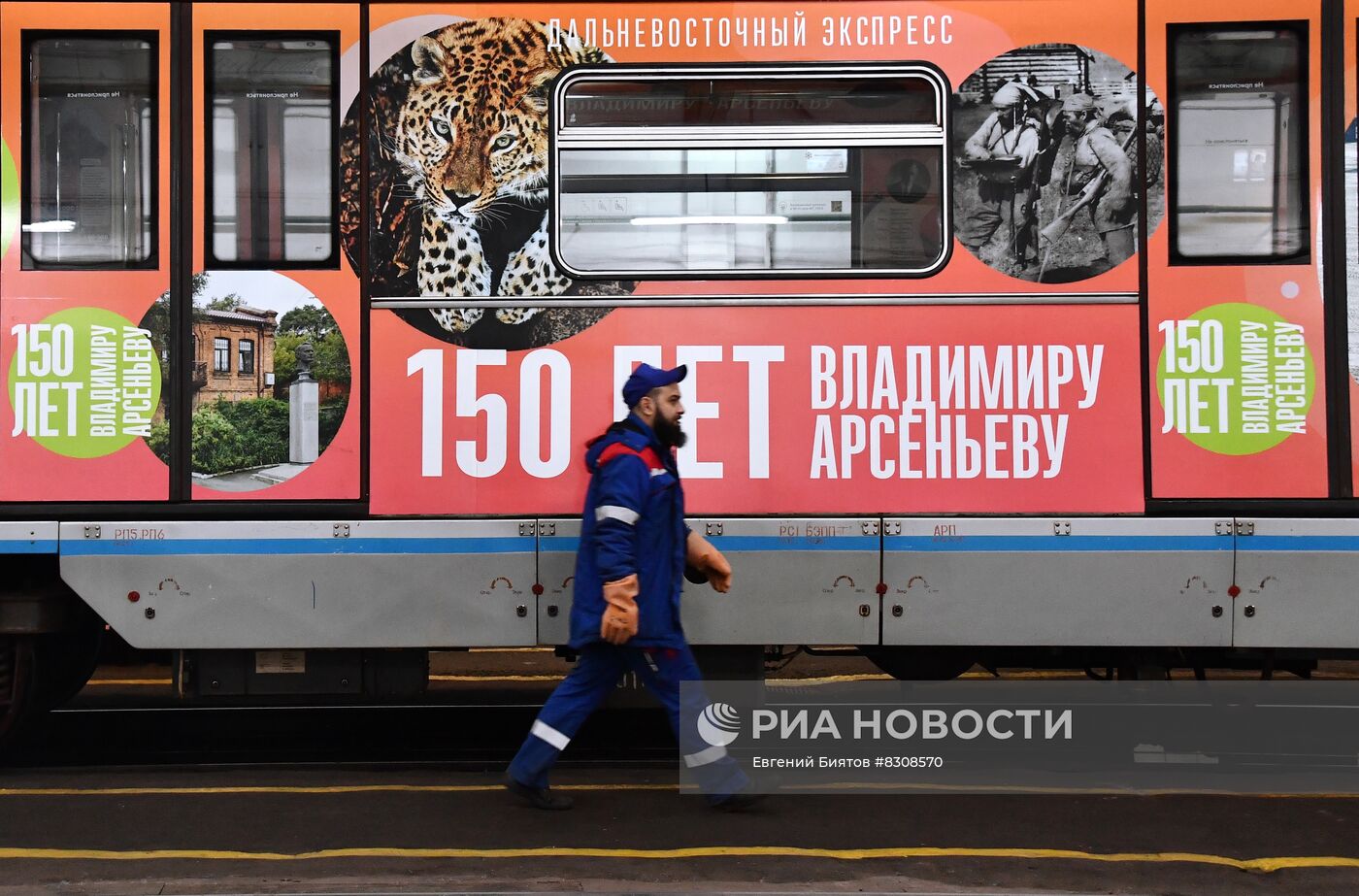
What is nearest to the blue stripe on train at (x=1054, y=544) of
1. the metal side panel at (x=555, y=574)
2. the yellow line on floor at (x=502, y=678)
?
the metal side panel at (x=555, y=574)

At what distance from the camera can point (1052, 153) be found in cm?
608

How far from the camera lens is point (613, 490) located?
5332mm

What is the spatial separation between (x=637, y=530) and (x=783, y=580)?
0.91m

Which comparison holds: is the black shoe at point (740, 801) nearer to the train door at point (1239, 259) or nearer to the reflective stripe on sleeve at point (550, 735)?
the reflective stripe on sleeve at point (550, 735)

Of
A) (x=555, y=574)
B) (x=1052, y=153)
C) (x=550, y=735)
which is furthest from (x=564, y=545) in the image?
(x=1052, y=153)

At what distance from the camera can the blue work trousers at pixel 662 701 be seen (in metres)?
5.51

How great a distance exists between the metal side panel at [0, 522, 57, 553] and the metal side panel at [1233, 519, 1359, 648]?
5338mm

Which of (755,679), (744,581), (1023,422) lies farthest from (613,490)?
(1023,422)

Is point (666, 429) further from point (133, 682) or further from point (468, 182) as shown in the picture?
point (133, 682)

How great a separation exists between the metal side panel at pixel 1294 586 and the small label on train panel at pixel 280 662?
4325 mm

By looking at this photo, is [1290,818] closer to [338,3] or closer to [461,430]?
[461,430]

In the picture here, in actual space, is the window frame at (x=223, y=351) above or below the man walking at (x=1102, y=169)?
below

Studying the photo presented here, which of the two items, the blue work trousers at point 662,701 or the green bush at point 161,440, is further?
the green bush at point 161,440

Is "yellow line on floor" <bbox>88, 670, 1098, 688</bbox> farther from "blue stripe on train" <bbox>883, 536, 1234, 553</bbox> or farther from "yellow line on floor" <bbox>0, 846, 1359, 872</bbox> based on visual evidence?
"yellow line on floor" <bbox>0, 846, 1359, 872</bbox>
